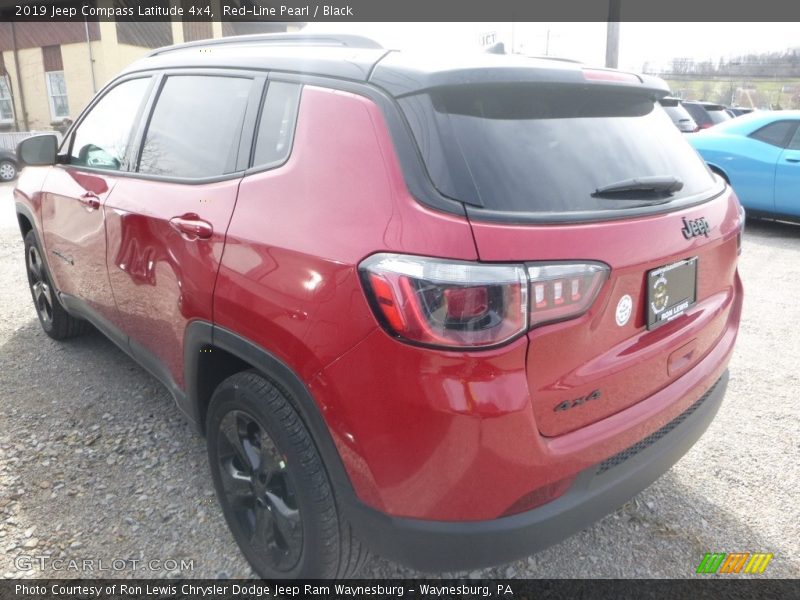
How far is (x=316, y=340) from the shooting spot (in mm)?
1704

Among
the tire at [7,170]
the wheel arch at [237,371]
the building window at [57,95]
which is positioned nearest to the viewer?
the wheel arch at [237,371]

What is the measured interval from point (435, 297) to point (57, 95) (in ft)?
86.2

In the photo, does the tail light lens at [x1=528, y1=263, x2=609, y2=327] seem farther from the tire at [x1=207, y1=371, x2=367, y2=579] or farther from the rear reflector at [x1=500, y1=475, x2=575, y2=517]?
the tire at [x1=207, y1=371, x2=367, y2=579]

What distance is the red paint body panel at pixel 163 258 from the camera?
2137 millimetres

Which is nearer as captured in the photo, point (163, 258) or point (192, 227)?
point (192, 227)

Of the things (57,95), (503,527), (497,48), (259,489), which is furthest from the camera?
(57,95)

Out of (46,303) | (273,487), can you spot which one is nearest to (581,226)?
(273,487)

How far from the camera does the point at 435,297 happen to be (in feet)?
5.00

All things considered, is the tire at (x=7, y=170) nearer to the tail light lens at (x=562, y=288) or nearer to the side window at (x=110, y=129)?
the side window at (x=110, y=129)

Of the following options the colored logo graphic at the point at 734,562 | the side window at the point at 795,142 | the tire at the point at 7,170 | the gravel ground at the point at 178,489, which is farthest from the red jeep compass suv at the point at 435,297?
the tire at the point at 7,170

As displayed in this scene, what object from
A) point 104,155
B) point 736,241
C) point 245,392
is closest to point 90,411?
point 104,155

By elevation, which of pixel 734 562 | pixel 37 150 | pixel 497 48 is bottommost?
pixel 734 562

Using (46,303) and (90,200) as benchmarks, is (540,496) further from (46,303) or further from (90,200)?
(46,303)

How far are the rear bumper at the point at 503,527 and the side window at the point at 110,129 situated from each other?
215cm
